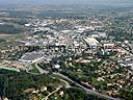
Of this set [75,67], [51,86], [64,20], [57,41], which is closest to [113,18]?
[64,20]

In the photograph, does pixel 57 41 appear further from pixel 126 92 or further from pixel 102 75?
pixel 126 92

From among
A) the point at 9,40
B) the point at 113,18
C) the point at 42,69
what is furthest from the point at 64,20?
the point at 42,69

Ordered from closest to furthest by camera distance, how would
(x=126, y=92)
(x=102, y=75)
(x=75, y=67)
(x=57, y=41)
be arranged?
(x=126, y=92)
(x=102, y=75)
(x=75, y=67)
(x=57, y=41)

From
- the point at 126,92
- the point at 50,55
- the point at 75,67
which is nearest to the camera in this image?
the point at 126,92

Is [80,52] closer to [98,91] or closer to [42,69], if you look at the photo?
[42,69]

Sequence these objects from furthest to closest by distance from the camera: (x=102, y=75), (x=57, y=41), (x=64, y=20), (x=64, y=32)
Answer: (x=64, y=20)
(x=64, y=32)
(x=57, y=41)
(x=102, y=75)

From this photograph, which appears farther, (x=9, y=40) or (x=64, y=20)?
(x=64, y=20)
